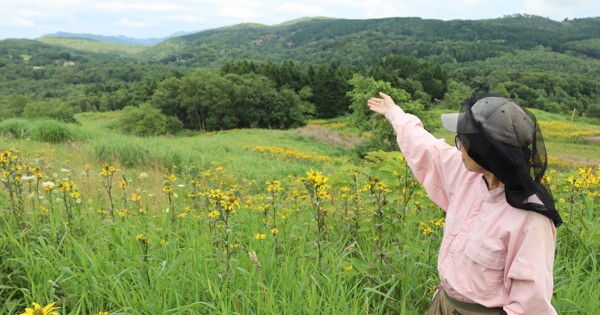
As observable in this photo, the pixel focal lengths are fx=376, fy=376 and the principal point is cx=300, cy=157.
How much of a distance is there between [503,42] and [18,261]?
198 m

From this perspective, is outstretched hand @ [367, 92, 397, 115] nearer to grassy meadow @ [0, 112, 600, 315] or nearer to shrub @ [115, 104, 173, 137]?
grassy meadow @ [0, 112, 600, 315]

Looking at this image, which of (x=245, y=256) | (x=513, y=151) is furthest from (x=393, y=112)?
(x=245, y=256)

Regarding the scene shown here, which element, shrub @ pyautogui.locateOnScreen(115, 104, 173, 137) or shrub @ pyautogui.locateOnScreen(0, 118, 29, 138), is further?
shrub @ pyautogui.locateOnScreen(115, 104, 173, 137)

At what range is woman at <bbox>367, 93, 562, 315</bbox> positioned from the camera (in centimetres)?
133

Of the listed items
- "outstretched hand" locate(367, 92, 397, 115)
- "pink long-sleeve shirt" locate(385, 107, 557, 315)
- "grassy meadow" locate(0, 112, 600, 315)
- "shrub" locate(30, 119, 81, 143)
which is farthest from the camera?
"shrub" locate(30, 119, 81, 143)

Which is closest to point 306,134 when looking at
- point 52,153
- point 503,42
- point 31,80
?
point 52,153

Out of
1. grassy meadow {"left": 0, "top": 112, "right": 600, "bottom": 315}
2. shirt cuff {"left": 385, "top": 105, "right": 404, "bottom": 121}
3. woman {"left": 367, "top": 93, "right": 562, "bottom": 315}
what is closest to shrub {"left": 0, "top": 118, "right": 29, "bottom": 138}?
grassy meadow {"left": 0, "top": 112, "right": 600, "bottom": 315}

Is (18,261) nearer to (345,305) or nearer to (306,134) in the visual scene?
(345,305)

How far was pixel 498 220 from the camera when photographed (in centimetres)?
Result: 146

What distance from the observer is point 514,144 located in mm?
1366

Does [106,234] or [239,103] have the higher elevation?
[106,234]

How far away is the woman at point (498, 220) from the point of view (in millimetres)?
1330

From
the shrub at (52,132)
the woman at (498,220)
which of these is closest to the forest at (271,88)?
the shrub at (52,132)

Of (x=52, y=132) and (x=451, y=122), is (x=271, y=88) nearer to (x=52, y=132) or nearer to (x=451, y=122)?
(x=52, y=132)
